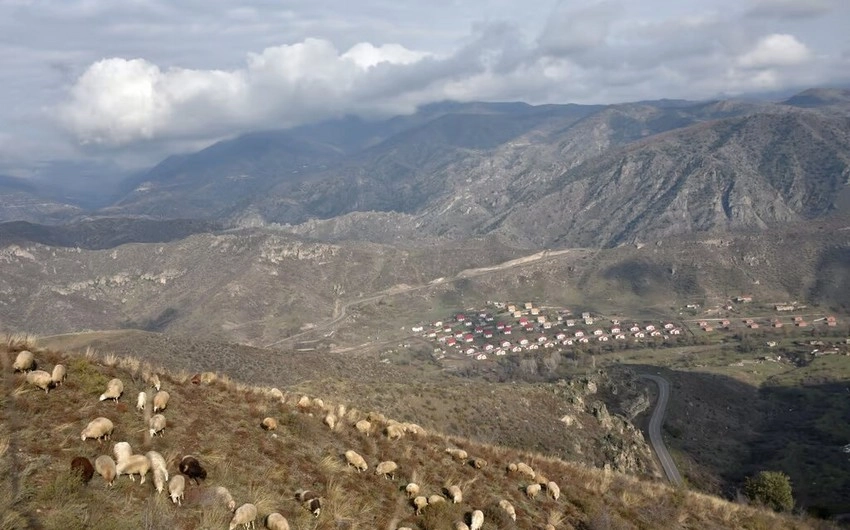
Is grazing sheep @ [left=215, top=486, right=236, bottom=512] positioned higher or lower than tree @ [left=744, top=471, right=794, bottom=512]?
higher

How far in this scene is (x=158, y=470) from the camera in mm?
9766

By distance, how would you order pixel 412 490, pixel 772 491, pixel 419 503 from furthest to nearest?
pixel 772 491 → pixel 412 490 → pixel 419 503

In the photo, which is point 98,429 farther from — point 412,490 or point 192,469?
point 412,490

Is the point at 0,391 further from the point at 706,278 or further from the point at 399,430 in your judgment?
the point at 706,278

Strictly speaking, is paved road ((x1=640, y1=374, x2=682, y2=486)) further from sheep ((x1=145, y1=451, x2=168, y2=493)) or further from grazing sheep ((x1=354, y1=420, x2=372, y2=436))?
sheep ((x1=145, y1=451, x2=168, y2=493))

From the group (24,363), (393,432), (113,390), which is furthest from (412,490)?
(24,363)

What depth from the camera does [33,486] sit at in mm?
8625

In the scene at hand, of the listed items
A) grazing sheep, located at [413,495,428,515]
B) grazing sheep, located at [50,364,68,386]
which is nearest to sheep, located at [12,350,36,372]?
grazing sheep, located at [50,364,68,386]

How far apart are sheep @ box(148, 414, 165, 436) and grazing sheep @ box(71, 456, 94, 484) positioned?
1.92 metres

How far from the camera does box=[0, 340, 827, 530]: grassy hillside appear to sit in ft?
29.1

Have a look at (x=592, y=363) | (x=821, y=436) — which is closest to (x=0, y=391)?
(x=821, y=436)

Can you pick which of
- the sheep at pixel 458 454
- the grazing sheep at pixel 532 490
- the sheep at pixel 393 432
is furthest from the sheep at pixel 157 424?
the grazing sheep at pixel 532 490

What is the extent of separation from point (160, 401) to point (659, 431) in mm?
73670

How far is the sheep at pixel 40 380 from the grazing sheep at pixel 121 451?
283cm
